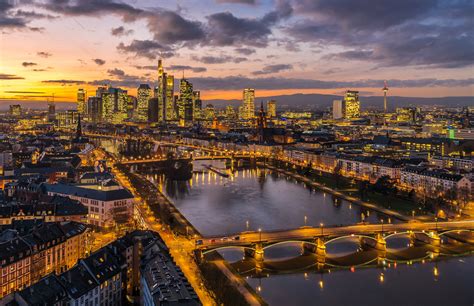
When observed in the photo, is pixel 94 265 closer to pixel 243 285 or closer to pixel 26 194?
pixel 243 285

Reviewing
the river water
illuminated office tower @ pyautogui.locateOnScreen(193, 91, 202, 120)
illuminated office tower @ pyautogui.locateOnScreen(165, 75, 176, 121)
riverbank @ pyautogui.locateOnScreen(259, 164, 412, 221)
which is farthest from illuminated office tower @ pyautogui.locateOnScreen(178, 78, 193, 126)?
the river water

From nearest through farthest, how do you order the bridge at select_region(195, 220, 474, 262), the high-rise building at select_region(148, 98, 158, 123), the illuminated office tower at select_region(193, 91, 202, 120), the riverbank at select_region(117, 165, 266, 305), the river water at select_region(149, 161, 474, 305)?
1. the riverbank at select_region(117, 165, 266, 305)
2. the river water at select_region(149, 161, 474, 305)
3. the bridge at select_region(195, 220, 474, 262)
4. the high-rise building at select_region(148, 98, 158, 123)
5. the illuminated office tower at select_region(193, 91, 202, 120)

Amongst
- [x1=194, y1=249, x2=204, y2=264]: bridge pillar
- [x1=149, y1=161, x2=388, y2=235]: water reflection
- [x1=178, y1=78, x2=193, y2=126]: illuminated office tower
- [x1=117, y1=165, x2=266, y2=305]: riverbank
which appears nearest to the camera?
[x1=117, y1=165, x2=266, y2=305]: riverbank

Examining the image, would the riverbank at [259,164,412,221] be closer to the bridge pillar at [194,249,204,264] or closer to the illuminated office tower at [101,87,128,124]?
the bridge pillar at [194,249,204,264]

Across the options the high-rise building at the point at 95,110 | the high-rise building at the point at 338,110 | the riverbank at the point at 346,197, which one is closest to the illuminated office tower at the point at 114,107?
the high-rise building at the point at 95,110

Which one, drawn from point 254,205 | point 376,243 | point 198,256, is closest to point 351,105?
point 254,205

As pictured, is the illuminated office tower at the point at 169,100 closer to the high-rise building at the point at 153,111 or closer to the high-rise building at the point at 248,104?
→ the high-rise building at the point at 153,111

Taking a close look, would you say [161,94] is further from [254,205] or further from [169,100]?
[254,205]
